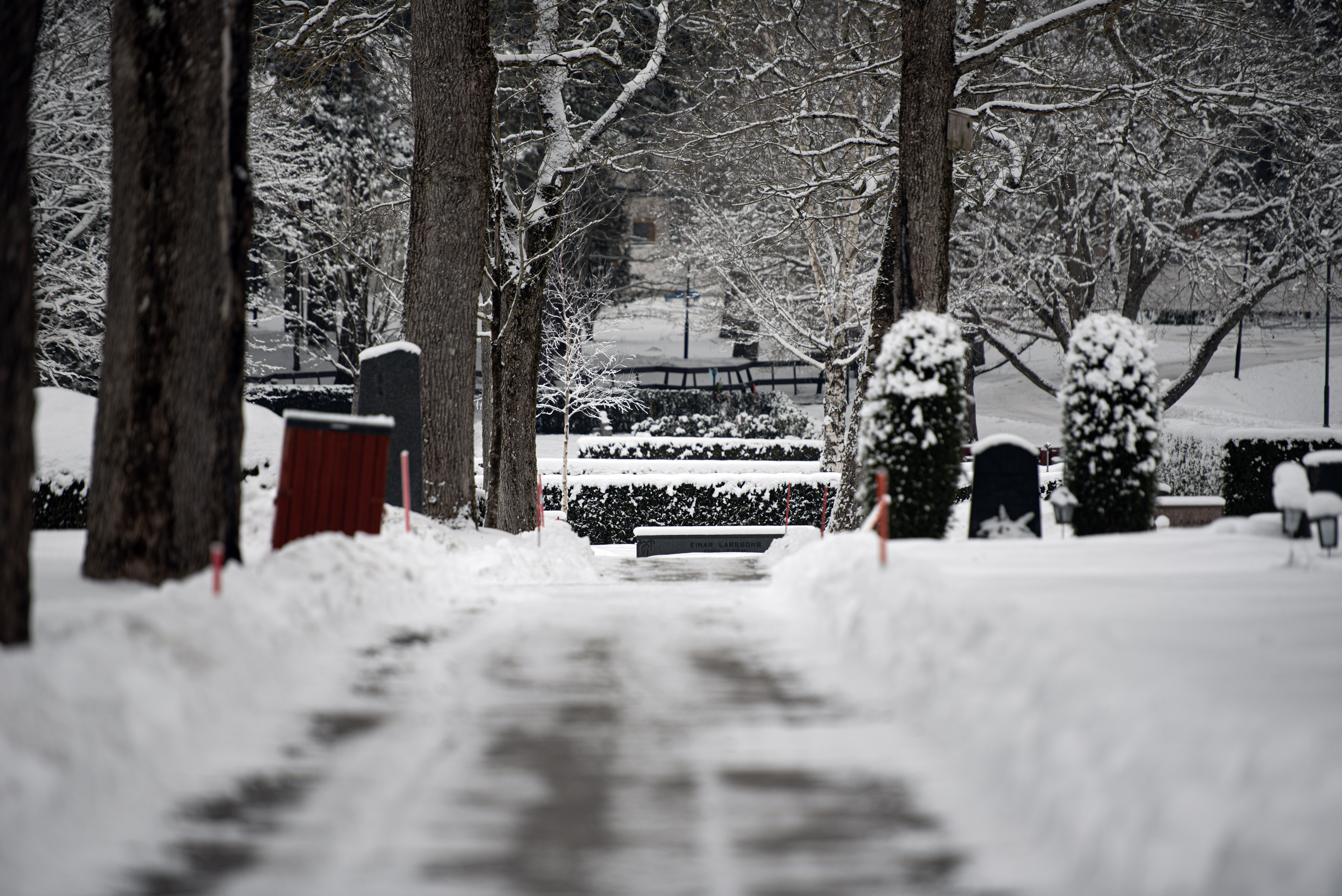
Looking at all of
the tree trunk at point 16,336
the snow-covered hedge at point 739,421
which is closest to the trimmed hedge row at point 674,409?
the snow-covered hedge at point 739,421

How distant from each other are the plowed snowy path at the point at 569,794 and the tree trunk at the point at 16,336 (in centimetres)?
148

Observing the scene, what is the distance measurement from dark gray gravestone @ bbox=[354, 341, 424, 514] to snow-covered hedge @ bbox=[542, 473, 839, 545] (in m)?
10.9

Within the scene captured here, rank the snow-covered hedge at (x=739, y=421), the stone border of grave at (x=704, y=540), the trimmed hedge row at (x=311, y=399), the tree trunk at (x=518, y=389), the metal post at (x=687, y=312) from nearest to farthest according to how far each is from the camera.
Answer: the tree trunk at (x=518, y=389)
the stone border of grave at (x=704, y=540)
the snow-covered hedge at (x=739, y=421)
the trimmed hedge row at (x=311, y=399)
the metal post at (x=687, y=312)

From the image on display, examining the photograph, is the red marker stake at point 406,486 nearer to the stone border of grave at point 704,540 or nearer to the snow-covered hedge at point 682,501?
the stone border of grave at point 704,540

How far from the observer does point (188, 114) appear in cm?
666

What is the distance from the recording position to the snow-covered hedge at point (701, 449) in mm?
31141

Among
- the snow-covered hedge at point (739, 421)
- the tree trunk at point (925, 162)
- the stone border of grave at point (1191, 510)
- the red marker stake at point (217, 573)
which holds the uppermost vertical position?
the tree trunk at point (925, 162)

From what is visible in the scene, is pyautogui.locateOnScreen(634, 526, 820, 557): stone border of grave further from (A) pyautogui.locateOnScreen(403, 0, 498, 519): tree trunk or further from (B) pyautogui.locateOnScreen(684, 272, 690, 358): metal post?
(B) pyautogui.locateOnScreen(684, 272, 690, 358): metal post

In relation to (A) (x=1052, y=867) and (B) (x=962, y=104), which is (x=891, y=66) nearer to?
(B) (x=962, y=104)

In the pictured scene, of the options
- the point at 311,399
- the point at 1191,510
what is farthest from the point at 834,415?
the point at 311,399

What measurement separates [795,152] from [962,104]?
9.89 feet

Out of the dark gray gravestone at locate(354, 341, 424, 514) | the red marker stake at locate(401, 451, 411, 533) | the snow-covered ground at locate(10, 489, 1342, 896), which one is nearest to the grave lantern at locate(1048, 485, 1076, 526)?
the snow-covered ground at locate(10, 489, 1342, 896)

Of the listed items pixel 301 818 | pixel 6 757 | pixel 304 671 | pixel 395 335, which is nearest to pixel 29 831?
pixel 6 757

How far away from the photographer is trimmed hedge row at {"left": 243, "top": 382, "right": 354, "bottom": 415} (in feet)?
116
